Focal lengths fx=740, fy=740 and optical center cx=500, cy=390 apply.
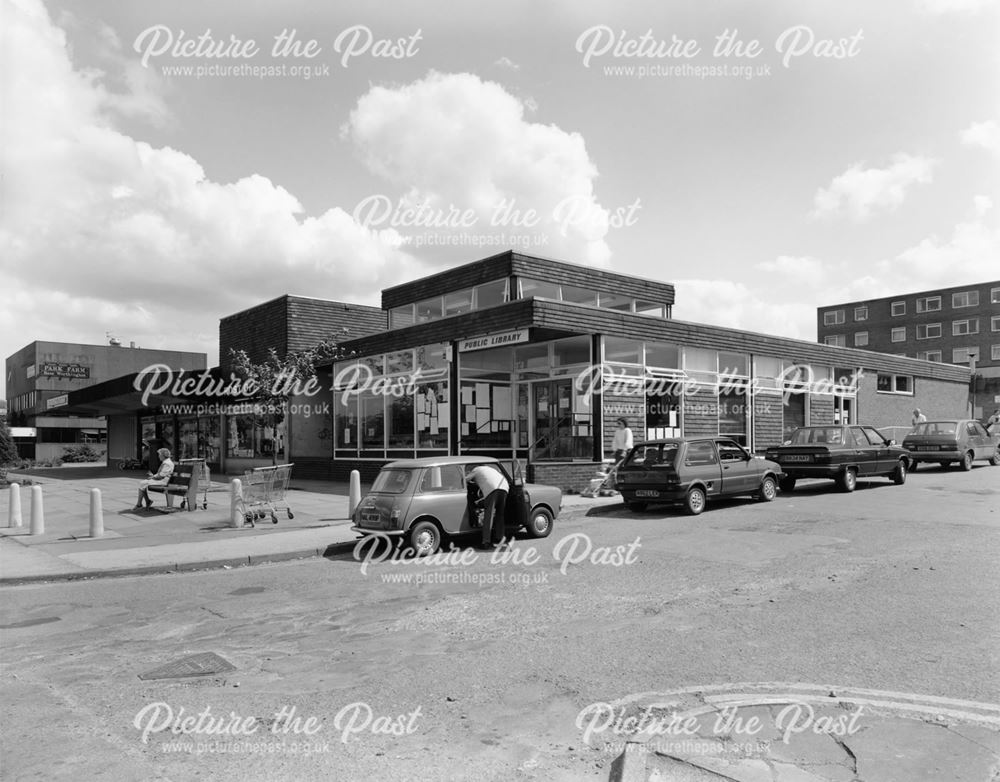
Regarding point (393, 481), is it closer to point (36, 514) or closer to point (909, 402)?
point (36, 514)

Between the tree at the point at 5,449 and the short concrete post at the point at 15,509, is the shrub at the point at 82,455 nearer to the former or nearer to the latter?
the tree at the point at 5,449

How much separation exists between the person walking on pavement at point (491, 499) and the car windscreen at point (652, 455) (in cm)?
445

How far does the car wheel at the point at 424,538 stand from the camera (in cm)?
1068

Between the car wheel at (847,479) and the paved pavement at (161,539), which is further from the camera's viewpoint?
the car wheel at (847,479)

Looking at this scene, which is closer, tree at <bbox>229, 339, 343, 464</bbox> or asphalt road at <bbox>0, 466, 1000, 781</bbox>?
asphalt road at <bbox>0, 466, 1000, 781</bbox>

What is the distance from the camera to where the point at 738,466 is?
50.8 ft

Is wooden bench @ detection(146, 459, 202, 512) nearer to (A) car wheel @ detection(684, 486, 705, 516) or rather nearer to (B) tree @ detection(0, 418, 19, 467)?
(A) car wheel @ detection(684, 486, 705, 516)

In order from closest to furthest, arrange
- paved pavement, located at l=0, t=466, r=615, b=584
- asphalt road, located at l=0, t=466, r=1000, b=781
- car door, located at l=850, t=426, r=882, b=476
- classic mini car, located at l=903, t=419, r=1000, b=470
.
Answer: asphalt road, located at l=0, t=466, r=1000, b=781, paved pavement, located at l=0, t=466, r=615, b=584, car door, located at l=850, t=426, r=882, b=476, classic mini car, located at l=903, t=419, r=1000, b=470

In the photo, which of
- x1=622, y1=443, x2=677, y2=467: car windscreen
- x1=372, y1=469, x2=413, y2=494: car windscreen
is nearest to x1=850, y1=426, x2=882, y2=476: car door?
x1=622, y1=443, x2=677, y2=467: car windscreen

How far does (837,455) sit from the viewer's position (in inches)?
682

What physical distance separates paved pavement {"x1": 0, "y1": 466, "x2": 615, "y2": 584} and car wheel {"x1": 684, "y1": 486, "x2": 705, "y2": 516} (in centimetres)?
251

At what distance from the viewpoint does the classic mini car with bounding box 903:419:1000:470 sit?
2261cm

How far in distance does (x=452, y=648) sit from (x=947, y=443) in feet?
71.6

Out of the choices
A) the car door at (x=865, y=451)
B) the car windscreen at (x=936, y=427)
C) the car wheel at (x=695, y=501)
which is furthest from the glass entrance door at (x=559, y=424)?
the car windscreen at (x=936, y=427)
